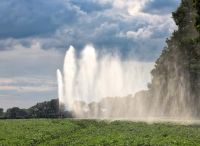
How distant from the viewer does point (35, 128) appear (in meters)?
47.0

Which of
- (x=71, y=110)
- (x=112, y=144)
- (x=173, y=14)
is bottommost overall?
(x=112, y=144)

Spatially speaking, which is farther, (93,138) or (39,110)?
(39,110)

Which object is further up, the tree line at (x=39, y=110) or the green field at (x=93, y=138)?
the tree line at (x=39, y=110)

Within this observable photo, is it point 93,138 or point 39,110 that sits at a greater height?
point 39,110

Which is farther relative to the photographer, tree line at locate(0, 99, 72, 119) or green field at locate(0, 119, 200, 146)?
tree line at locate(0, 99, 72, 119)

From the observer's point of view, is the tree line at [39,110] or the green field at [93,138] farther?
the tree line at [39,110]

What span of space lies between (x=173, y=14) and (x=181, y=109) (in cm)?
1657

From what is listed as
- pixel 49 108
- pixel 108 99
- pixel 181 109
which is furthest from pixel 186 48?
pixel 49 108

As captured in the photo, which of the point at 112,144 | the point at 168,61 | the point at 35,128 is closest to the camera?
the point at 112,144

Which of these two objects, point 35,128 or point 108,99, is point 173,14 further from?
point 35,128

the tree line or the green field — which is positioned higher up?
the tree line

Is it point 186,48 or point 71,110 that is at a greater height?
point 186,48

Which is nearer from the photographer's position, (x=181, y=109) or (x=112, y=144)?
(x=112, y=144)

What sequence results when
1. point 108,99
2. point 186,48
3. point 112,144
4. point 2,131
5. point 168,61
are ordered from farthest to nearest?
point 108,99 < point 168,61 < point 186,48 < point 2,131 < point 112,144
